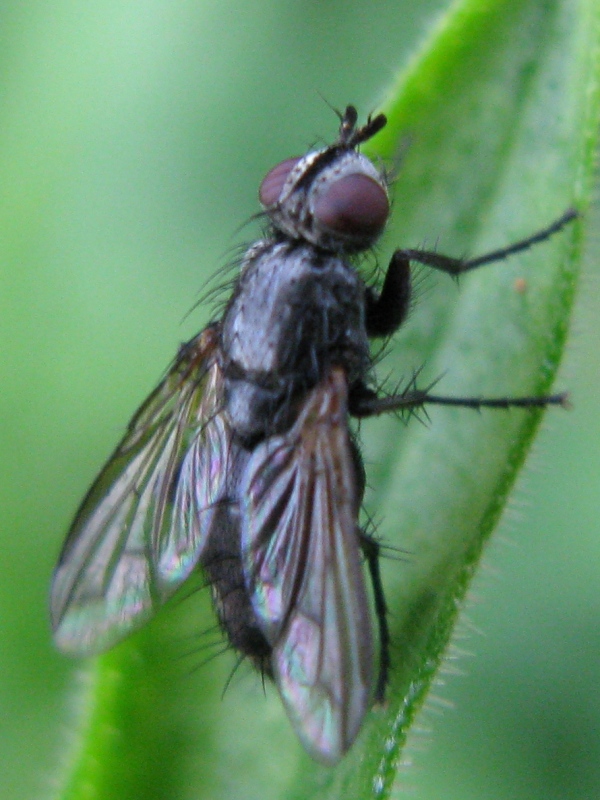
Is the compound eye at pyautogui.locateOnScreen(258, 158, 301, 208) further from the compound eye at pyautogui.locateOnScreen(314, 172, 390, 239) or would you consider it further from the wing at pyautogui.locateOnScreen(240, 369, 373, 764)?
the wing at pyautogui.locateOnScreen(240, 369, 373, 764)

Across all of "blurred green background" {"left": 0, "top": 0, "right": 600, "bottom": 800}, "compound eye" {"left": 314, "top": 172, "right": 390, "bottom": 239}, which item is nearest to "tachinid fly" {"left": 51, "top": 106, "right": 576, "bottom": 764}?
"compound eye" {"left": 314, "top": 172, "right": 390, "bottom": 239}

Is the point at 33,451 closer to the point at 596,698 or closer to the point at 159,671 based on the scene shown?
the point at 159,671

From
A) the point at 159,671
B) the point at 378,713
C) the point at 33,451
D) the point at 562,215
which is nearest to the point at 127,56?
the point at 33,451

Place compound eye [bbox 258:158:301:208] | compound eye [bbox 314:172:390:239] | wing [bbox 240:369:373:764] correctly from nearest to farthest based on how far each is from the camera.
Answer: wing [bbox 240:369:373:764], compound eye [bbox 314:172:390:239], compound eye [bbox 258:158:301:208]

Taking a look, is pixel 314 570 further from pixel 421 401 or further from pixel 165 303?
pixel 165 303

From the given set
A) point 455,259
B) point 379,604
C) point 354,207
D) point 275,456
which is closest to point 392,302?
point 455,259
